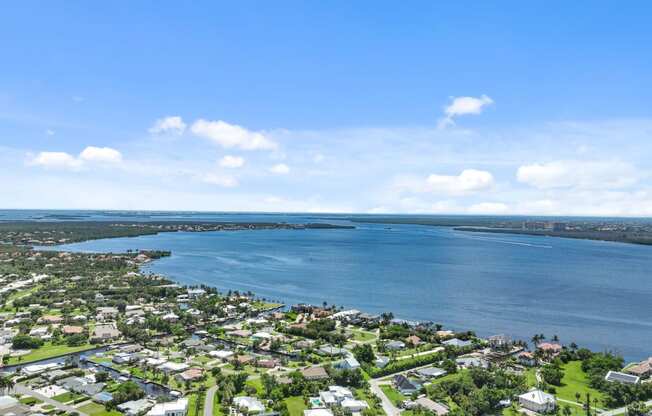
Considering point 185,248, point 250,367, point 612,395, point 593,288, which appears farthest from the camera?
point 185,248

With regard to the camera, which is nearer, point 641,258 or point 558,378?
point 558,378

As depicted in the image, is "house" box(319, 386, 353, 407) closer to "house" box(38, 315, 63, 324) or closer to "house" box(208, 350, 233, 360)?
"house" box(208, 350, 233, 360)

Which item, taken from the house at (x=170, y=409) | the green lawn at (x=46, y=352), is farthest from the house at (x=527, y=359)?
the green lawn at (x=46, y=352)

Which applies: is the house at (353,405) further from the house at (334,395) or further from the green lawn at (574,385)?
the green lawn at (574,385)

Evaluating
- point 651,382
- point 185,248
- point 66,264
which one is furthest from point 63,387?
point 185,248

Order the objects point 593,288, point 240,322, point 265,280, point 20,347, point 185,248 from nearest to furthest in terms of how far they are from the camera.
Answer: point 20,347 < point 240,322 < point 593,288 < point 265,280 < point 185,248

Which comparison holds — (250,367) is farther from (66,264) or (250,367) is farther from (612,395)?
(66,264)
